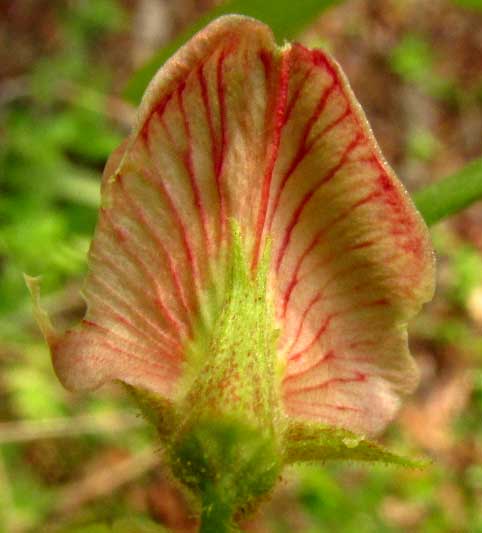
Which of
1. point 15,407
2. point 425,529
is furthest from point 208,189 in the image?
point 15,407

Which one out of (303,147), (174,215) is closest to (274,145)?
(303,147)

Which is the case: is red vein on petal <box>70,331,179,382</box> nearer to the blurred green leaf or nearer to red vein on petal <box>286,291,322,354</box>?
red vein on petal <box>286,291,322,354</box>

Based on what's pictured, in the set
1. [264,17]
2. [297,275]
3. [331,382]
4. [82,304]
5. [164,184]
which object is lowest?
[82,304]

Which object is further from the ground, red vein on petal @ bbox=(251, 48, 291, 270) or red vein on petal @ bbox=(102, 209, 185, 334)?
red vein on petal @ bbox=(251, 48, 291, 270)

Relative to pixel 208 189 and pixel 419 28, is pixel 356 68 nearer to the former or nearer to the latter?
pixel 419 28

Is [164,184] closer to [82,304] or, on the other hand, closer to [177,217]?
[177,217]

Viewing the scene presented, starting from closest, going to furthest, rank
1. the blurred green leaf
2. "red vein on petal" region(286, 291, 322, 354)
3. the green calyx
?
the green calyx < "red vein on petal" region(286, 291, 322, 354) < the blurred green leaf

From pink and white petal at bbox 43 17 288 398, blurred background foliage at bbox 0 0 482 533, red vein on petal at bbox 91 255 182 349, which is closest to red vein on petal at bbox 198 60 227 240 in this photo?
pink and white petal at bbox 43 17 288 398
